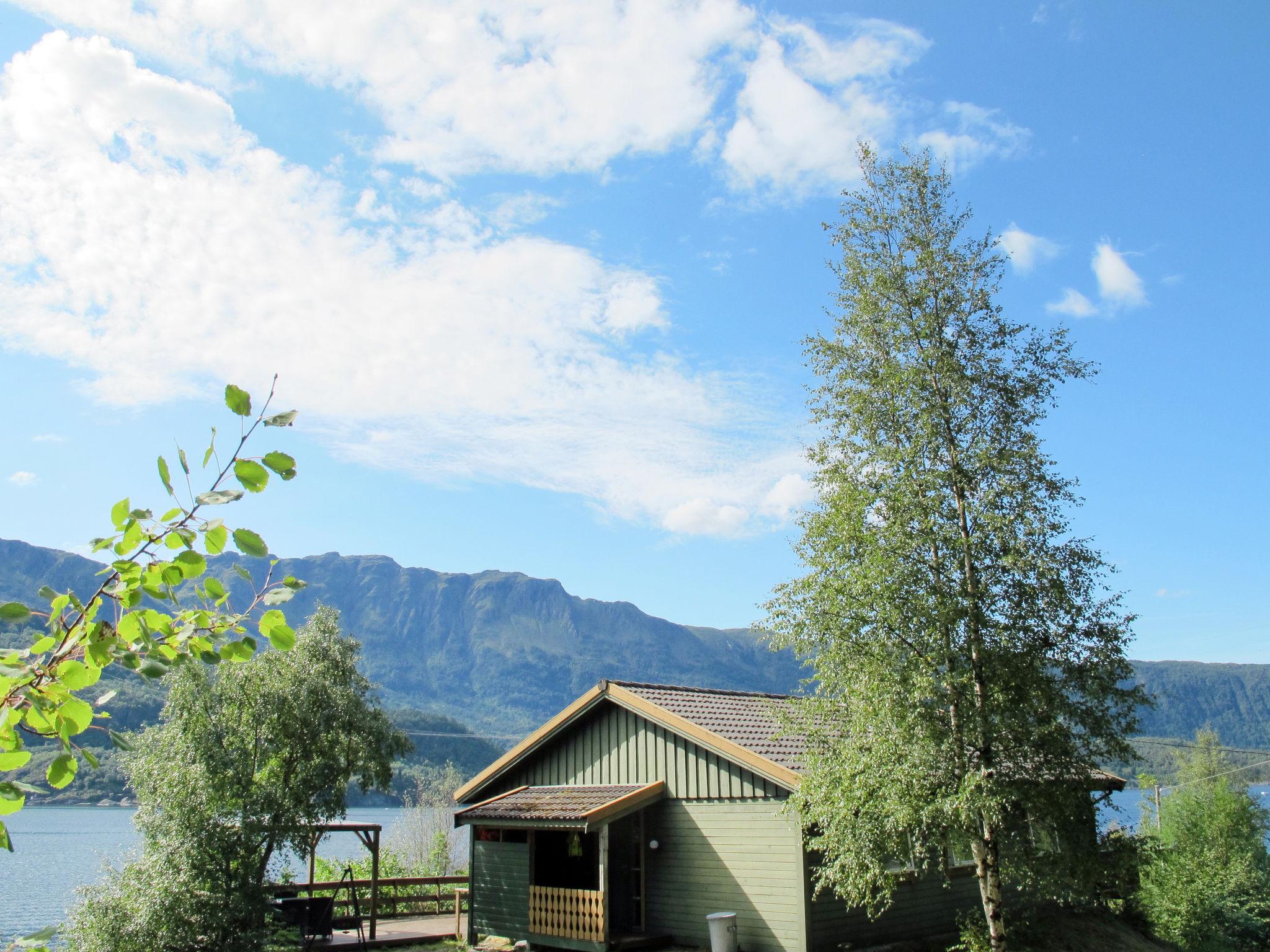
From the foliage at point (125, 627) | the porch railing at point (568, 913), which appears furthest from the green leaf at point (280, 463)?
the porch railing at point (568, 913)

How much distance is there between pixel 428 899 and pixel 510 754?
622cm

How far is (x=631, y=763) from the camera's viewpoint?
18.0m

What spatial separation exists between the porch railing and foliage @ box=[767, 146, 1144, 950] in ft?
14.1

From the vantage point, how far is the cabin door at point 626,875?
56.1 ft

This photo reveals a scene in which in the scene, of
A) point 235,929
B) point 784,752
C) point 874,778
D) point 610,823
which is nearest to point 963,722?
point 874,778

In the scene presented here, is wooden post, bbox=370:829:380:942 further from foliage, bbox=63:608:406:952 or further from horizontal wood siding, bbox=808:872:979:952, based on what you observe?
horizontal wood siding, bbox=808:872:979:952

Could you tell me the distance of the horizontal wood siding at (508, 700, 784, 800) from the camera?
16.1 meters

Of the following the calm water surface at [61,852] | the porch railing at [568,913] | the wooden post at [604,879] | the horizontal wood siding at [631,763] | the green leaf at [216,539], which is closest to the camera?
the green leaf at [216,539]

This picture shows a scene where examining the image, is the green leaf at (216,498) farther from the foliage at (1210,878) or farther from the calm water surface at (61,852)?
the foliage at (1210,878)

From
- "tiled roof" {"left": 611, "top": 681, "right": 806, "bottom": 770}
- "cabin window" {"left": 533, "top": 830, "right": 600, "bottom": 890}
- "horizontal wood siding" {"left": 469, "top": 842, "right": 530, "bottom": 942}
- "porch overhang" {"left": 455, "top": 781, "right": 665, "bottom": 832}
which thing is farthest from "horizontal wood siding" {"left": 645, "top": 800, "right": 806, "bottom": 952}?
"horizontal wood siding" {"left": 469, "top": 842, "right": 530, "bottom": 942}

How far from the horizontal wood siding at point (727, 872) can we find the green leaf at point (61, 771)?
14.2 metres

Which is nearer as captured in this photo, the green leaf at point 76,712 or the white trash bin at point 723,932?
the green leaf at point 76,712

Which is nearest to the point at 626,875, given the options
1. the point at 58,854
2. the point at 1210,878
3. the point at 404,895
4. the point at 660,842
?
the point at 660,842

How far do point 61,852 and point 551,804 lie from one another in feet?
240
